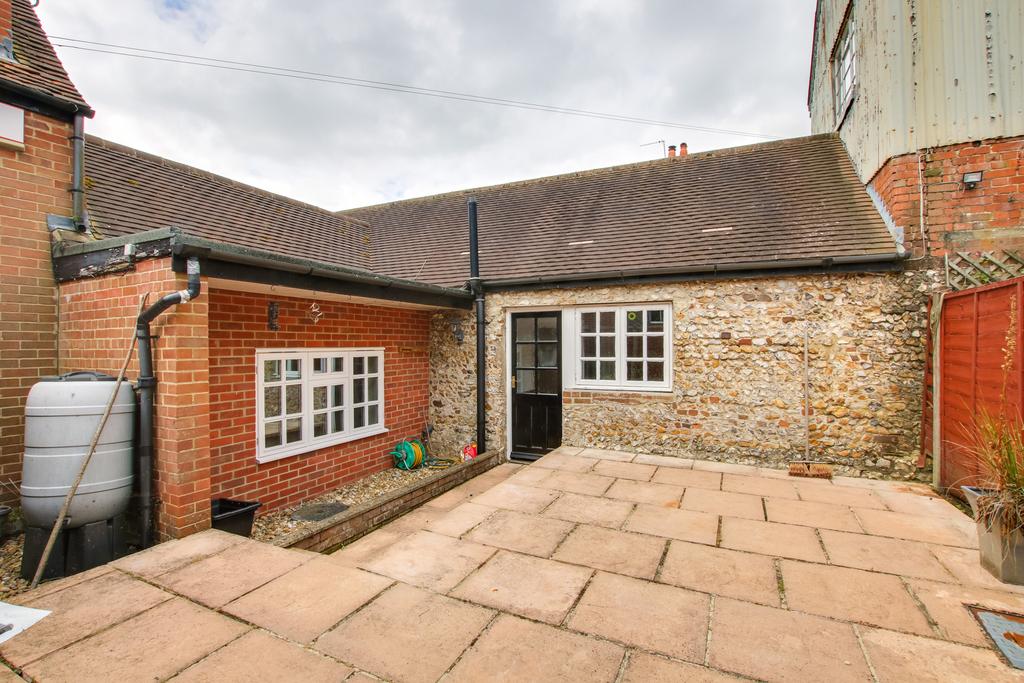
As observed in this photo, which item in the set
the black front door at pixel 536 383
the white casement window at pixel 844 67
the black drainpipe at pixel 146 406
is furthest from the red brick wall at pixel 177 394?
the white casement window at pixel 844 67

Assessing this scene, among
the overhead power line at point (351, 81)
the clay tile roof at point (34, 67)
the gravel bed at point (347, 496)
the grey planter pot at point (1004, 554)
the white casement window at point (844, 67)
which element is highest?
the overhead power line at point (351, 81)

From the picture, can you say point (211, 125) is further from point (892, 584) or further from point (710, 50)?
point (892, 584)

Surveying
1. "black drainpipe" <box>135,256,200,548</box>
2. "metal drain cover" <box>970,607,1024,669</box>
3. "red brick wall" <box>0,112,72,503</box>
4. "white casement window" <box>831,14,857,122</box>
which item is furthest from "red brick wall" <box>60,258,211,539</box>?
"white casement window" <box>831,14,857,122</box>

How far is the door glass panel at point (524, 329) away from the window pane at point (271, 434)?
3.57 m

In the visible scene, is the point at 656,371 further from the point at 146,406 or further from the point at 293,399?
the point at 146,406

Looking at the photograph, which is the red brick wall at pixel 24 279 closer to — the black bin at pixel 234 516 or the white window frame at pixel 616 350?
the black bin at pixel 234 516

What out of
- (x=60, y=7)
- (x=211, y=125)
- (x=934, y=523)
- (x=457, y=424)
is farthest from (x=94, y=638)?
(x=211, y=125)

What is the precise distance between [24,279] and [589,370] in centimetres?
619

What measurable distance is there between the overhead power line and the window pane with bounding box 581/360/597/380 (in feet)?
20.5

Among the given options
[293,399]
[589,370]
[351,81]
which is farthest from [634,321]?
[351,81]

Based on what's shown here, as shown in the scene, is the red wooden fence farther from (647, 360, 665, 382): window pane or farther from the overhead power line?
the overhead power line

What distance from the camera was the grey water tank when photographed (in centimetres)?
296

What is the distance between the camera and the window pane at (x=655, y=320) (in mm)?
5984

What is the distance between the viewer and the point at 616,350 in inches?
245
